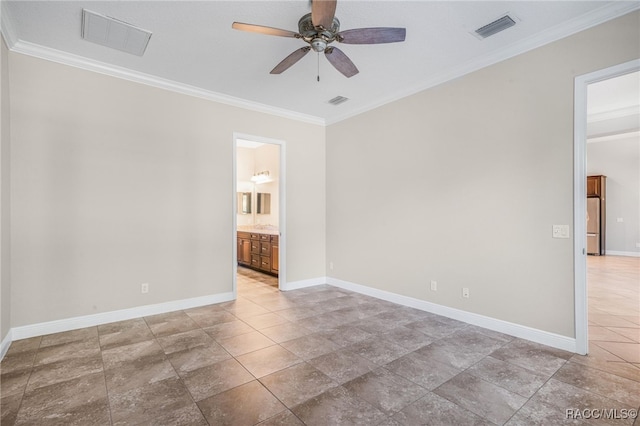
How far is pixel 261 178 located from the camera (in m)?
7.69

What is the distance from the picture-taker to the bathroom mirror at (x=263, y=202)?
7.70 metres

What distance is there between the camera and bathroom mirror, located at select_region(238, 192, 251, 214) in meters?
8.10

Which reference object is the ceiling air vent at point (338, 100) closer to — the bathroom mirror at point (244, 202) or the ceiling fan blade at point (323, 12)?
the ceiling fan blade at point (323, 12)

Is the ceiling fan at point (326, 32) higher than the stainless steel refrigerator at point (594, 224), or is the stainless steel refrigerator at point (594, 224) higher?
the ceiling fan at point (326, 32)

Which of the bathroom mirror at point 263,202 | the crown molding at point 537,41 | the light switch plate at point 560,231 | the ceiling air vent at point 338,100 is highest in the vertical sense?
the ceiling air vent at point 338,100

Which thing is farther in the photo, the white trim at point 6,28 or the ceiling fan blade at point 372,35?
the white trim at point 6,28

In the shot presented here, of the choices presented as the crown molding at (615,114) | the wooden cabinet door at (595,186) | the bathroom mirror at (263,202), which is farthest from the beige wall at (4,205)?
the wooden cabinet door at (595,186)

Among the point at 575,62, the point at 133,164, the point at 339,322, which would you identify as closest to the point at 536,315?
the point at 339,322

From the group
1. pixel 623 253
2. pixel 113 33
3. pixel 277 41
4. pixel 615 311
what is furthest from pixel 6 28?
pixel 623 253

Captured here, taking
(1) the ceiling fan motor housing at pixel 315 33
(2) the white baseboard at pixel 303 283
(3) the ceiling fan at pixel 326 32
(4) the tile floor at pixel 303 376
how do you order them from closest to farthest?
(4) the tile floor at pixel 303 376
(3) the ceiling fan at pixel 326 32
(1) the ceiling fan motor housing at pixel 315 33
(2) the white baseboard at pixel 303 283

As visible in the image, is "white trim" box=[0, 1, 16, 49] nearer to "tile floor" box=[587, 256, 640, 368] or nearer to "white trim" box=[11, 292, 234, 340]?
Result: "white trim" box=[11, 292, 234, 340]

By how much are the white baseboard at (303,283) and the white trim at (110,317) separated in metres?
0.97

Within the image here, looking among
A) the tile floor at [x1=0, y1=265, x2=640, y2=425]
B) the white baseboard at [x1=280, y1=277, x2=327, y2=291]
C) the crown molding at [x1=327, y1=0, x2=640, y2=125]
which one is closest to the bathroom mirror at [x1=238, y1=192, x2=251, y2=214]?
the white baseboard at [x1=280, y1=277, x2=327, y2=291]

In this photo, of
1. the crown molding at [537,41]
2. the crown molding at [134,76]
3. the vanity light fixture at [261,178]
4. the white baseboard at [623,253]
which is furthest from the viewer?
the white baseboard at [623,253]
